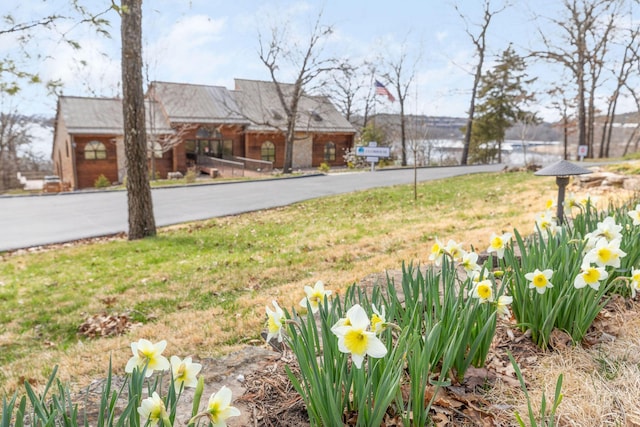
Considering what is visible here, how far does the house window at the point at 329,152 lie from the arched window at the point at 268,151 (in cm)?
421

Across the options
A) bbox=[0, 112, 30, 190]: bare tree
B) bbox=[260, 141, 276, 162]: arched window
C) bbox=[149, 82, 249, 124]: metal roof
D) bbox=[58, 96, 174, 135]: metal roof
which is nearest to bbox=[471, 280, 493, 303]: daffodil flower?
bbox=[58, 96, 174, 135]: metal roof

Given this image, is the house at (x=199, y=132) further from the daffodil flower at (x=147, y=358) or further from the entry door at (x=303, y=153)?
the daffodil flower at (x=147, y=358)

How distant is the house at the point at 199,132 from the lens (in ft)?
77.6

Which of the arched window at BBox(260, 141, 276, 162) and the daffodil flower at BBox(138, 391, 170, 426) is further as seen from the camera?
the arched window at BBox(260, 141, 276, 162)

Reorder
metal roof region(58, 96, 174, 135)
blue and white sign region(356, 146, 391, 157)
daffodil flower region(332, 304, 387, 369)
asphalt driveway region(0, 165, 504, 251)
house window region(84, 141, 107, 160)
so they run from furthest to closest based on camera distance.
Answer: house window region(84, 141, 107, 160)
metal roof region(58, 96, 174, 135)
blue and white sign region(356, 146, 391, 157)
asphalt driveway region(0, 165, 504, 251)
daffodil flower region(332, 304, 387, 369)

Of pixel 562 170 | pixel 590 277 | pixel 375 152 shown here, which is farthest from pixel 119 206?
pixel 590 277

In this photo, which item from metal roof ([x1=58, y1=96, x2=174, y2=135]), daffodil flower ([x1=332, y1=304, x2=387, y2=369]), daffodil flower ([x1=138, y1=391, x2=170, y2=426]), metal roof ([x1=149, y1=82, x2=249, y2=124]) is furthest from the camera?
metal roof ([x1=149, y1=82, x2=249, y2=124])

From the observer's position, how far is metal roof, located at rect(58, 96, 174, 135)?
2314cm

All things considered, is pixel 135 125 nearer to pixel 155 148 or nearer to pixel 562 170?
pixel 562 170

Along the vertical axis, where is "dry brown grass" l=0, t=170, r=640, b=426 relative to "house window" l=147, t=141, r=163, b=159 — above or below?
below

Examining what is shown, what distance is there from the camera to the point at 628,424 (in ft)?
4.75

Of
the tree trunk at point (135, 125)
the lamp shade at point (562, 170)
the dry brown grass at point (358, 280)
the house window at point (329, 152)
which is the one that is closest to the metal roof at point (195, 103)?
the house window at point (329, 152)

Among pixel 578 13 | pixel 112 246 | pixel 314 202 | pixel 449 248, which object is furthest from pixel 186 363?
pixel 578 13

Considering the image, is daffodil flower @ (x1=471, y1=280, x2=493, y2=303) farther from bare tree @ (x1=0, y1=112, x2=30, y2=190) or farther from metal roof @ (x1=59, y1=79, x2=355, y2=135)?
bare tree @ (x1=0, y1=112, x2=30, y2=190)
